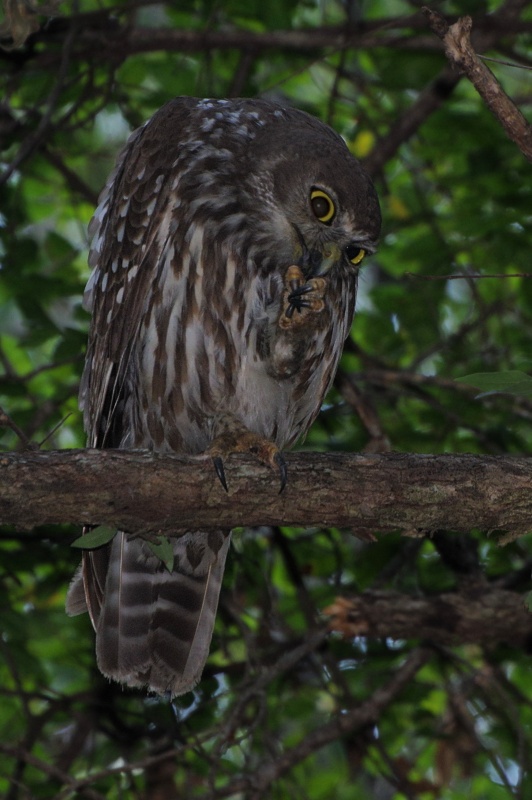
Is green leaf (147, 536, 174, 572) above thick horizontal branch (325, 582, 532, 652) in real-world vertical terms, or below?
above

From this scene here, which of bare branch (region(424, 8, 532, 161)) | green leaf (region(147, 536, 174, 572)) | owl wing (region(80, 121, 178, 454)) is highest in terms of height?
bare branch (region(424, 8, 532, 161))

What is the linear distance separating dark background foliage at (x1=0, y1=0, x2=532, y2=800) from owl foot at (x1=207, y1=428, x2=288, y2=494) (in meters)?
0.86

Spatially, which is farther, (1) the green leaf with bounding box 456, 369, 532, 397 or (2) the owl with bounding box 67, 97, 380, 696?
(2) the owl with bounding box 67, 97, 380, 696

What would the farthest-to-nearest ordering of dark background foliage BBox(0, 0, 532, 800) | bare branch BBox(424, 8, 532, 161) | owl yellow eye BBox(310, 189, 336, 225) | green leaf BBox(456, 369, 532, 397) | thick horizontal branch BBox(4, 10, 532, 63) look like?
thick horizontal branch BBox(4, 10, 532, 63)
dark background foliage BBox(0, 0, 532, 800)
owl yellow eye BBox(310, 189, 336, 225)
bare branch BBox(424, 8, 532, 161)
green leaf BBox(456, 369, 532, 397)

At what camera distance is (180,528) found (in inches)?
119

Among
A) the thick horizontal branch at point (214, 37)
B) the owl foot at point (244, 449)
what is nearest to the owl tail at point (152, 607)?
the owl foot at point (244, 449)

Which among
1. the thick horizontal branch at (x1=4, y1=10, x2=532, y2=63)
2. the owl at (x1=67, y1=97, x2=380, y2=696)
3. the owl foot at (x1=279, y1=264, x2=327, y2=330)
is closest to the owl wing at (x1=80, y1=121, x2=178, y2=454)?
the owl at (x1=67, y1=97, x2=380, y2=696)

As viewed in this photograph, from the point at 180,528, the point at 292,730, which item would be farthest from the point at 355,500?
the point at 292,730

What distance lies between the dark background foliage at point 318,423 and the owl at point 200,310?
1.01 feet

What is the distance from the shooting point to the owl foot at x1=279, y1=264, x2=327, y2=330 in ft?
11.8

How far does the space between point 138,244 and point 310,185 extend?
2.13 ft

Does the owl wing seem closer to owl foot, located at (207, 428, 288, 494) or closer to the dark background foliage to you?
the dark background foliage

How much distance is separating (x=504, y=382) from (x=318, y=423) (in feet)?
8.93

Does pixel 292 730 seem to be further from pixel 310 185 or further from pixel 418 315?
pixel 310 185
